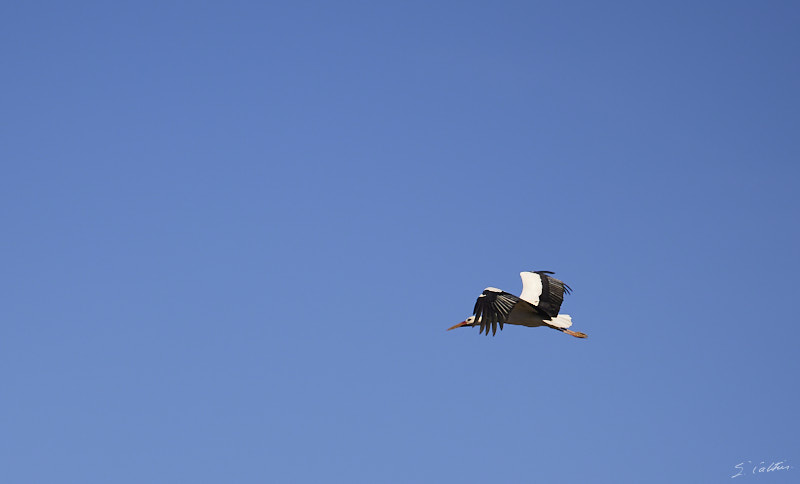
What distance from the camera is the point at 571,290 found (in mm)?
36875

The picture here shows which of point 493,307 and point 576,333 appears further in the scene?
point 576,333

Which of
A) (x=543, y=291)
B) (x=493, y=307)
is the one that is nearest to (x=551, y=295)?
(x=543, y=291)

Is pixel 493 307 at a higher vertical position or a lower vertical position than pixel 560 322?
lower

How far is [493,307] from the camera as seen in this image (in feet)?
105

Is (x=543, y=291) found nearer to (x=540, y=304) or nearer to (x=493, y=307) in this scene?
(x=540, y=304)

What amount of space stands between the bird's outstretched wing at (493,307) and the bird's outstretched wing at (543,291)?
261 cm

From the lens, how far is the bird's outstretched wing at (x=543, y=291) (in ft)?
118

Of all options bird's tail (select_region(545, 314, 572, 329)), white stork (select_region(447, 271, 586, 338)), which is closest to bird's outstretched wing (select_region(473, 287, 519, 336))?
white stork (select_region(447, 271, 586, 338))

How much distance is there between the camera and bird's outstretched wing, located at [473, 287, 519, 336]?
31.6 meters

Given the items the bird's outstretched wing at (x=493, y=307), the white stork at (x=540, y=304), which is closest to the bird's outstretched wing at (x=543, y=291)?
the white stork at (x=540, y=304)

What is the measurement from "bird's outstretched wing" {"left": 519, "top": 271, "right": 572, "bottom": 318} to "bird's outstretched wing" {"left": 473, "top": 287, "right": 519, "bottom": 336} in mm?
2613

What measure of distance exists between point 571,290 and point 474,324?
3.25 metres

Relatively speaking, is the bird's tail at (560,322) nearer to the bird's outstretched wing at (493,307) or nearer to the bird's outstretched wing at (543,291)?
the bird's outstretched wing at (543,291)

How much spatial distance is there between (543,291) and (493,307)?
468 centimetres
